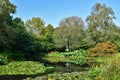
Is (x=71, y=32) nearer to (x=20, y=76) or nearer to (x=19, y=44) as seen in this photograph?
(x=19, y=44)

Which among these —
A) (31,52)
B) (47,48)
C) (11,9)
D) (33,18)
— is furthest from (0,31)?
(33,18)

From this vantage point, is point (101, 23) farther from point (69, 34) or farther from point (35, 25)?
point (35, 25)

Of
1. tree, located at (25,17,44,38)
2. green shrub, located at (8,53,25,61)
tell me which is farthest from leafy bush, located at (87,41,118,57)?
tree, located at (25,17,44,38)

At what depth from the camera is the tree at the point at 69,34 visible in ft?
159

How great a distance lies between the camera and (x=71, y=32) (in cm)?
4831

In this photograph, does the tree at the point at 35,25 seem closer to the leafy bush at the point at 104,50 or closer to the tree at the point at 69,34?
the tree at the point at 69,34

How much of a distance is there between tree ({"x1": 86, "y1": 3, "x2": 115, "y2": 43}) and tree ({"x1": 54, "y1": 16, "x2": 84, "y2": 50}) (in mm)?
1997

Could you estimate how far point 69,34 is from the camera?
48281 millimetres

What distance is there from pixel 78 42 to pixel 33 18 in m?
13.2

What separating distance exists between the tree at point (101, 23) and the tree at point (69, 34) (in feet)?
6.55

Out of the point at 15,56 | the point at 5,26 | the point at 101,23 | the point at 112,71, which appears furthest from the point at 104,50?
the point at 112,71

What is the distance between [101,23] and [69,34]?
18.3 feet

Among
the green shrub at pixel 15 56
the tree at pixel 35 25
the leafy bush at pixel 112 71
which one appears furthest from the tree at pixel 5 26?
the leafy bush at pixel 112 71

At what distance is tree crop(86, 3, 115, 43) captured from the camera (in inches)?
1891
